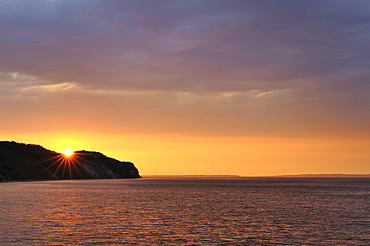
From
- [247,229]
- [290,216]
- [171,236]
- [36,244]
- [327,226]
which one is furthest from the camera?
[290,216]

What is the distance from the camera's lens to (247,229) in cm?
6038

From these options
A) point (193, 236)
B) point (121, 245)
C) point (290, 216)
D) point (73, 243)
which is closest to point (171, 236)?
point (193, 236)

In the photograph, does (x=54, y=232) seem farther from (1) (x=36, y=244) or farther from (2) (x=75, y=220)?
(2) (x=75, y=220)

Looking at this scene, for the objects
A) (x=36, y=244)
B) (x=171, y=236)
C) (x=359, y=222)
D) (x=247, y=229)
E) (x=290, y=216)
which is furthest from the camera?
(x=290, y=216)

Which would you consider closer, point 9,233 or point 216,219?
point 9,233

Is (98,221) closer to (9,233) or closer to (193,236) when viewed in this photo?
(9,233)

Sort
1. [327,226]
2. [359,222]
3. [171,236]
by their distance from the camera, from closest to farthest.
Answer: [171,236]
[327,226]
[359,222]

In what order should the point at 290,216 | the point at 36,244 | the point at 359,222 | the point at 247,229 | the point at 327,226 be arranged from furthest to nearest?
the point at 290,216, the point at 359,222, the point at 327,226, the point at 247,229, the point at 36,244

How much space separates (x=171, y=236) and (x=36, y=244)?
1723 cm

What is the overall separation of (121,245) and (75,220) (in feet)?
81.3

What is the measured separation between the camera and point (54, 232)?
55.8 meters

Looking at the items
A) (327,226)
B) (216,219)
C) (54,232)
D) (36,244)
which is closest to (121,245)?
(36,244)

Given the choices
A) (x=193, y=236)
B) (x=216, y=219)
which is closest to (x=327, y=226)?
(x=216, y=219)

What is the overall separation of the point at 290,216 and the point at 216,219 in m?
16.7
